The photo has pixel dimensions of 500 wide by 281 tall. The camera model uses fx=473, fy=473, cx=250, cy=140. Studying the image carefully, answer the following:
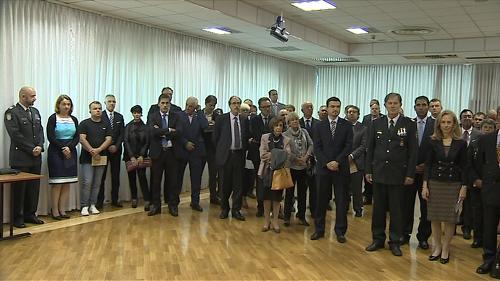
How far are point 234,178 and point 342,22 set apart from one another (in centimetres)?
377

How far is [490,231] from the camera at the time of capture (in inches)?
179

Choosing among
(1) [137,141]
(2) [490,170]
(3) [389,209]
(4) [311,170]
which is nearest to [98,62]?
(1) [137,141]

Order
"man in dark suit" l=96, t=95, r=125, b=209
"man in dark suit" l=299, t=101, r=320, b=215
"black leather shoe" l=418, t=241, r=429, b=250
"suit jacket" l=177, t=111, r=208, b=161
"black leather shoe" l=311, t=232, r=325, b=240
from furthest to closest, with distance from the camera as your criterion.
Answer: "man in dark suit" l=96, t=95, r=125, b=209, "suit jacket" l=177, t=111, r=208, b=161, "man in dark suit" l=299, t=101, r=320, b=215, "black leather shoe" l=311, t=232, r=325, b=240, "black leather shoe" l=418, t=241, r=429, b=250

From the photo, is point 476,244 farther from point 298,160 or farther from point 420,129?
point 298,160

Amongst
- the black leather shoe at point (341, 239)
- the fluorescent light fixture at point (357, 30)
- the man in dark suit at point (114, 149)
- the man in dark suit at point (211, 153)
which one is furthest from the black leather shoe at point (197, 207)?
the fluorescent light fixture at point (357, 30)

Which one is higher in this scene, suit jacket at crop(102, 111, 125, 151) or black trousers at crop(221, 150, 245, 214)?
suit jacket at crop(102, 111, 125, 151)

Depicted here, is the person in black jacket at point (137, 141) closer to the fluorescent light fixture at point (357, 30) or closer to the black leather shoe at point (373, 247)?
the black leather shoe at point (373, 247)

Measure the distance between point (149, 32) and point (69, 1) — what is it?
1.82 meters

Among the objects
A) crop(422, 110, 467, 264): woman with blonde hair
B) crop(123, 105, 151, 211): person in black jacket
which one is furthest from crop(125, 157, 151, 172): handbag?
crop(422, 110, 467, 264): woman with blonde hair

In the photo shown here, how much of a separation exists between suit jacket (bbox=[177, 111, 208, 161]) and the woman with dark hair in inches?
56.1

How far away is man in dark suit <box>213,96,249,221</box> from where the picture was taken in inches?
256

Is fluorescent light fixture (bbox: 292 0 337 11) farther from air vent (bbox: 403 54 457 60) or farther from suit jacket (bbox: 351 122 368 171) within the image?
air vent (bbox: 403 54 457 60)

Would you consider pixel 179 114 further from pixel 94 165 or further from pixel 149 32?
pixel 149 32

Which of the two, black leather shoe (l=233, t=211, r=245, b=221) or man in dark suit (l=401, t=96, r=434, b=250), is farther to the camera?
black leather shoe (l=233, t=211, r=245, b=221)
